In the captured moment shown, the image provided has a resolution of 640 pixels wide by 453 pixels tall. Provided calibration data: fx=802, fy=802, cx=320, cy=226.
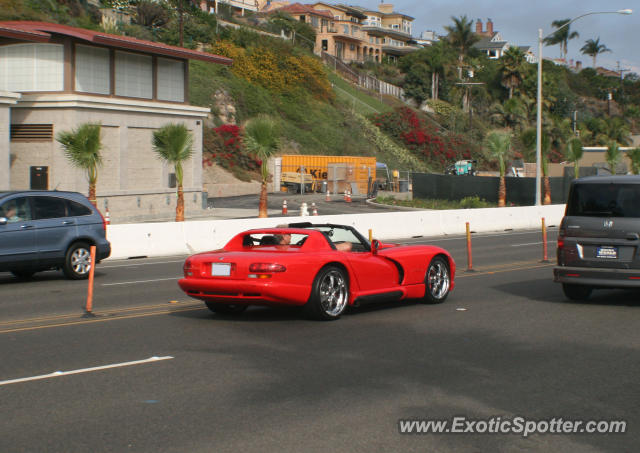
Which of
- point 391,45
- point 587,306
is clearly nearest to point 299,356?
point 587,306

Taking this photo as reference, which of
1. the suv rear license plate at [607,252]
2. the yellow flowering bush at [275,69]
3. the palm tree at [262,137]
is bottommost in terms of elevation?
the suv rear license plate at [607,252]

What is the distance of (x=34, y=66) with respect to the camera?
3438 cm

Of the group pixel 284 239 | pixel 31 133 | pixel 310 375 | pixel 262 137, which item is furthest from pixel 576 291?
pixel 31 133

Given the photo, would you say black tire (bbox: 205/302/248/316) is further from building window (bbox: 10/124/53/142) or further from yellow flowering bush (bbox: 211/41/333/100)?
yellow flowering bush (bbox: 211/41/333/100)

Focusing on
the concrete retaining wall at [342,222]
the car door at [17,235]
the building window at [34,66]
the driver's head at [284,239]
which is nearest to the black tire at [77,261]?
the car door at [17,235]

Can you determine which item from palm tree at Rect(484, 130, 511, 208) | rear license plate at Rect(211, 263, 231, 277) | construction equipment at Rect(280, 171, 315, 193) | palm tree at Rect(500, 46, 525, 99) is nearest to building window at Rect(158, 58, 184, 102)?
palm tree at Rect(484, 130, 511, 208)

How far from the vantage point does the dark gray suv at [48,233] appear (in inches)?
600

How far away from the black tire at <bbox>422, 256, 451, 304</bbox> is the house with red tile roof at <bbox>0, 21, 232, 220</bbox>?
902 inches

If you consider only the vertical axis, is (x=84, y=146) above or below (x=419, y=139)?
below

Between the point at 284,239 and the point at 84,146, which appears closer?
the point at 284,239

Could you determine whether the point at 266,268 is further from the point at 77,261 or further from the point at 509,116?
the point at 509,116

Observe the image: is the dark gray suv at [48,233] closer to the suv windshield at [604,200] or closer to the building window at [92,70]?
the suv windshield at [604,200]

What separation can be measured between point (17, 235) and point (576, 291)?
1019cm

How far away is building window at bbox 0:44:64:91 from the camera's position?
1351 inches
